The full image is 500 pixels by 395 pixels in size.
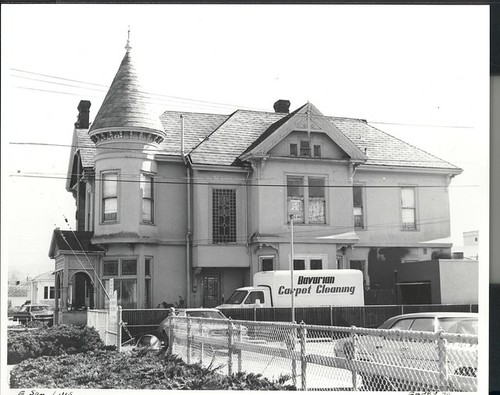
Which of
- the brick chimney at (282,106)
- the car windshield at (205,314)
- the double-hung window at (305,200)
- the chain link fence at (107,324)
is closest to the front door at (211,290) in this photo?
the car windshield at (205,314)

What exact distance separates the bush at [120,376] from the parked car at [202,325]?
53 cm

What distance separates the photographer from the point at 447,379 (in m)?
6.73

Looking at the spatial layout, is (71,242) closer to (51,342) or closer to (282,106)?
(51,342)

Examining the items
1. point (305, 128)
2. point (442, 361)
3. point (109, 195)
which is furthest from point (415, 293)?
point (109, 195)

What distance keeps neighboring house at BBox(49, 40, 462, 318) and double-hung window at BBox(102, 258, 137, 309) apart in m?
0.02

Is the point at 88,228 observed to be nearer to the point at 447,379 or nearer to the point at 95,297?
the point at 95,297

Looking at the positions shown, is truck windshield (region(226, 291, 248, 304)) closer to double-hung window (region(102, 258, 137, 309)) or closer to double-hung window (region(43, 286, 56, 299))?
double-hung window (region(102, 258, 137, 309))

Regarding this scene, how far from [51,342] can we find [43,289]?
2.81 feet

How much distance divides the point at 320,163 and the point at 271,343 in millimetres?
3862

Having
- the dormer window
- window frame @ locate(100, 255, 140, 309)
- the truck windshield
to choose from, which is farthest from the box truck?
the dormer window

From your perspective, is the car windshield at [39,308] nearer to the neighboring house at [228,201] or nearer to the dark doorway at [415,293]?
the neighboring house at [228,201]

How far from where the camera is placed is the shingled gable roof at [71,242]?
36.0 ft

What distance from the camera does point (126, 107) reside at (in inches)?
463

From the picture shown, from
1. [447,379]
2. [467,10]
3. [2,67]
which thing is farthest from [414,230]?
[2,67]
